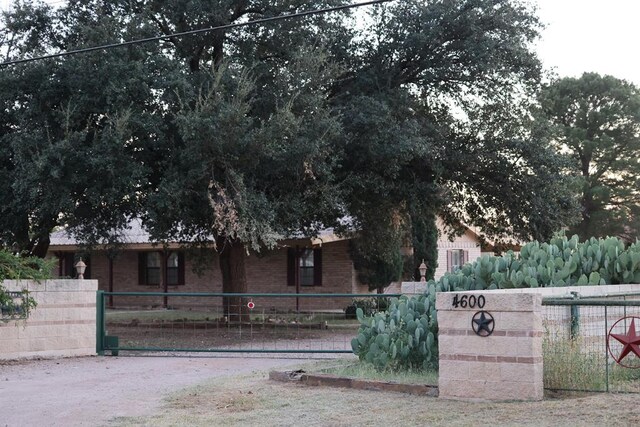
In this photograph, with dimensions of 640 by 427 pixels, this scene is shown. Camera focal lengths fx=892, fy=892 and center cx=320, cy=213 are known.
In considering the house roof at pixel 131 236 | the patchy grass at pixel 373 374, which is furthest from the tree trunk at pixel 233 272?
the patchy grass at pixel 373 374

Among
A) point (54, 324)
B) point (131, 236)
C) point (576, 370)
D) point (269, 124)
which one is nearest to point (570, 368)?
point (576, 370)

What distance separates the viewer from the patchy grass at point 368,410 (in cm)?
919

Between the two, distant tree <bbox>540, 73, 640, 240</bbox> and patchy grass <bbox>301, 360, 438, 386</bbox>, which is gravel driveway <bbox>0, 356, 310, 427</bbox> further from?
distant tree <bbox>540, 73, 640, 240</bbox>

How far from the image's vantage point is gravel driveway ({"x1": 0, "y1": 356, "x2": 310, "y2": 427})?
10766mm

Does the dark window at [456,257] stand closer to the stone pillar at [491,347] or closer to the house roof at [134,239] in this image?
the house roof at [134,239]

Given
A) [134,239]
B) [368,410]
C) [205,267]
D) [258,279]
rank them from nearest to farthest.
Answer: [368,410] < [205,267] < [258,279] < [134,239]

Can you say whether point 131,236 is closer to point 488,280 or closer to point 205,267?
point 205,267

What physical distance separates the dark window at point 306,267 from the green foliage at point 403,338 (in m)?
21.9

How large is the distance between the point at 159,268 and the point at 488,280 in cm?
2737

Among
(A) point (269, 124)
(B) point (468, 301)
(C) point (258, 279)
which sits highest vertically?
(A) point (269, 124)

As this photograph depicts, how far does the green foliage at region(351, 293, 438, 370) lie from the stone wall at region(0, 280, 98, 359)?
22.1ft

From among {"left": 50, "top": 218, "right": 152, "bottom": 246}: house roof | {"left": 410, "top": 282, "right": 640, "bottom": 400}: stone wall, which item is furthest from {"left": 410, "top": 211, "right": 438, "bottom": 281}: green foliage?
{"left": 410, "top": 282, "right": 640, "bottom": 400}: stone wall

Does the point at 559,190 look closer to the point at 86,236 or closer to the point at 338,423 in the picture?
the point at 86,236

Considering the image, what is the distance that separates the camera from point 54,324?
1736 centimetres
